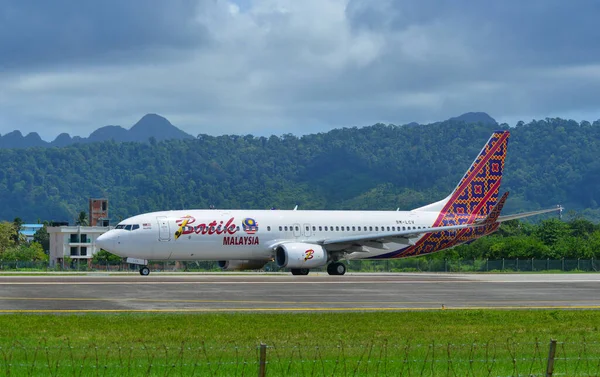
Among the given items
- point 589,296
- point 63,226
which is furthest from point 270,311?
point 63,226

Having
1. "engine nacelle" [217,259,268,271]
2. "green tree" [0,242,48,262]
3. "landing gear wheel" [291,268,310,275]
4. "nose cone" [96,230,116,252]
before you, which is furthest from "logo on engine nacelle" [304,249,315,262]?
"green tree" [0,242,48,262]

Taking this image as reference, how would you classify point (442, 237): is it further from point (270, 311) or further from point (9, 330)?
point (9, 330)

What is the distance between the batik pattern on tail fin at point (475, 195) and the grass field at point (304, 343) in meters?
36.9

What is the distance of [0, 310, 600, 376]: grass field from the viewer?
1970cm

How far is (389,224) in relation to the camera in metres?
67.2

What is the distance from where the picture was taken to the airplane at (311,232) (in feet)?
194

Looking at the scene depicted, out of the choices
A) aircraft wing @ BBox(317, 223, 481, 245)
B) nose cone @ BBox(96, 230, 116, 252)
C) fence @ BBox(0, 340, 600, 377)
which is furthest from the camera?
aircraft wing @ BBox(317, 223, 481, 245)

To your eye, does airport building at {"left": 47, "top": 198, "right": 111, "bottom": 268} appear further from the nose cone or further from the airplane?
the nose cone

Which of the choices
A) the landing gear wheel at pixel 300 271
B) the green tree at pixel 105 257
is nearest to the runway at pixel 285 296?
the landing gear wheel at pixel 300 271

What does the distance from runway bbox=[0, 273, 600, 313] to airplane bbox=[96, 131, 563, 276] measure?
10.1 meters

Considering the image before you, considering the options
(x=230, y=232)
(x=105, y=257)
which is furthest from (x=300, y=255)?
(x=105, y=257)

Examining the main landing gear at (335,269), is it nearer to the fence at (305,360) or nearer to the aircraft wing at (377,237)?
the aircraft wing at (377,237)

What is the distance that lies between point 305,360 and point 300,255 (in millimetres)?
39472

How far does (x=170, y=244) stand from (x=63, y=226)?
120859 mm
